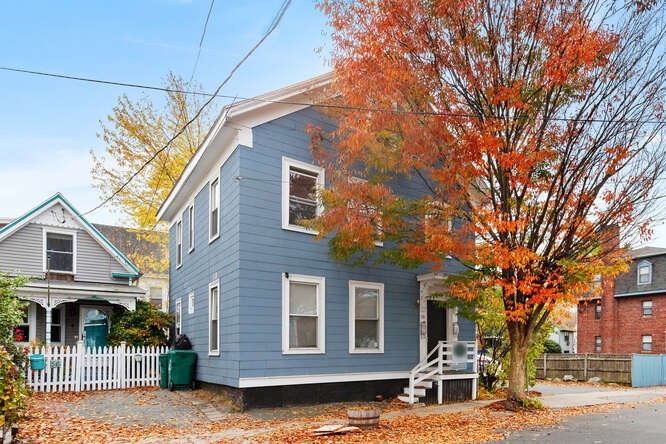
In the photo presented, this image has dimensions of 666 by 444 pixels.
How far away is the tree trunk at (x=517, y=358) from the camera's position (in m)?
13.6

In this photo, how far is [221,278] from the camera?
14461 mm

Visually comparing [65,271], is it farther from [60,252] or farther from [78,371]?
[78,371]

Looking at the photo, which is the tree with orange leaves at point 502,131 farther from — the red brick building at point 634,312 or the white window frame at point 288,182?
the red brick building at point 634,312

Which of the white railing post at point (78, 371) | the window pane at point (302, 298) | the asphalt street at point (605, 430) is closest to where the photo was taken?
the asphalt street at point (605, 430)

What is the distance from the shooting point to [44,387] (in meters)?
15.9

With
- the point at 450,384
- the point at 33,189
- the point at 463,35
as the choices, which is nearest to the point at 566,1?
the point at 463,35

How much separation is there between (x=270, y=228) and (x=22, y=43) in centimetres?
636

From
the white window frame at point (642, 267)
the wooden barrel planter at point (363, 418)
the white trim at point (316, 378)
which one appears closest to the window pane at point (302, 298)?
the white trim at point (316, 378)

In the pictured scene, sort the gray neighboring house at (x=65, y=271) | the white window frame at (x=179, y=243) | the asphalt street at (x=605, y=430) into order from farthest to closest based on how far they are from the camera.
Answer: the gray neighboring house at (x=65, y=271) < the white window frame at (x=179, y=243) < the asphalt street at (x=605, y=430)

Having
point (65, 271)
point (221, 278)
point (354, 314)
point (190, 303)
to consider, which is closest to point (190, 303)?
point (190, 303)

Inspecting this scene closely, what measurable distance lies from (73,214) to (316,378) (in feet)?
46.8

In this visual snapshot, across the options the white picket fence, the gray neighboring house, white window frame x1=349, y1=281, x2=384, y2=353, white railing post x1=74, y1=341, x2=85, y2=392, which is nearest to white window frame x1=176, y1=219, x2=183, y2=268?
the gray neighboring house

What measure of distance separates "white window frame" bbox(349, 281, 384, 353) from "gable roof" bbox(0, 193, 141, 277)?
41.2ft

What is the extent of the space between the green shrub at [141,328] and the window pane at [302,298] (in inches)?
305
